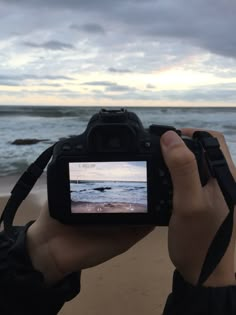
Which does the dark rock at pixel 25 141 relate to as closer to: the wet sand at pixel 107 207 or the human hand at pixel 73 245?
the human hand at pixel 73 245

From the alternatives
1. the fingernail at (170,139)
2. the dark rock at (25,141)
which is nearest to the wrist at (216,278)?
the fingernail at (170,139)

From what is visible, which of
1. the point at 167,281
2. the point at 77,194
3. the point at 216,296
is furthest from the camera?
the point at 167,281

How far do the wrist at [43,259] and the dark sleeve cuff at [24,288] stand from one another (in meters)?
0.01

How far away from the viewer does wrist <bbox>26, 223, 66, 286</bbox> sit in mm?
1081

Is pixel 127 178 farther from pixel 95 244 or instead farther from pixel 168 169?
pixel 95 244

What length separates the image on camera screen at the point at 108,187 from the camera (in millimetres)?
968

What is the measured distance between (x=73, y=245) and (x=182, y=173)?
32 centimetres

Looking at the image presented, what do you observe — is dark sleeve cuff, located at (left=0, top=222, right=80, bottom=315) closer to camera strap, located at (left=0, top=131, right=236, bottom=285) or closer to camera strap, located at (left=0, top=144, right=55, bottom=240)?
camera strap, located at (left=0, top=144, right=55, bottom=240)

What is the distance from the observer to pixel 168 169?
0.96m

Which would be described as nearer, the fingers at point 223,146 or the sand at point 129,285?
the fingers at point 223,146

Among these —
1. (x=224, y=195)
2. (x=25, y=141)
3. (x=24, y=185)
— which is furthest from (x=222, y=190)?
(x=25, y=141)

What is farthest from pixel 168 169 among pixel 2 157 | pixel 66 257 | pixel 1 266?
pixel 2 157

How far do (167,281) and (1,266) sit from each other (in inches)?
73.0

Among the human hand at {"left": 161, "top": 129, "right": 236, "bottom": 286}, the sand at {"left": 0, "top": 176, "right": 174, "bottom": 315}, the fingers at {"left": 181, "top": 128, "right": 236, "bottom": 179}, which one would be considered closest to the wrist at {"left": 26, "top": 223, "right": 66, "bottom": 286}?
the human hand at {"left": 161, "top": 129, "right": 236, "bottom": 286}
